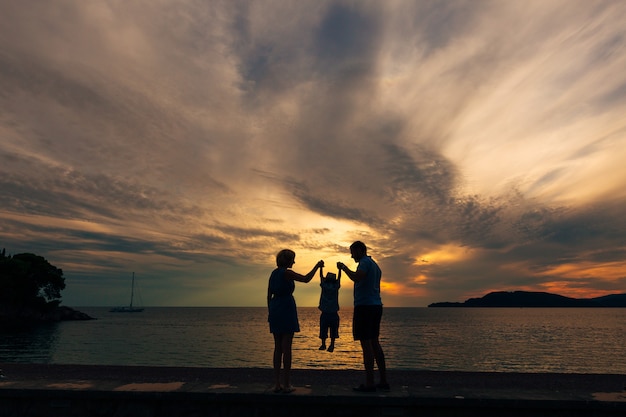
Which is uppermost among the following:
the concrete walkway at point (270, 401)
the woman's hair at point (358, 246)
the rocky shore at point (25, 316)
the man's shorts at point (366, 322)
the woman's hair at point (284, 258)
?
the woman's hair at point (358, 246)

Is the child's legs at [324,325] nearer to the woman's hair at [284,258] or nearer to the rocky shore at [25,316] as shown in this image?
the woman's hair at [284,258]

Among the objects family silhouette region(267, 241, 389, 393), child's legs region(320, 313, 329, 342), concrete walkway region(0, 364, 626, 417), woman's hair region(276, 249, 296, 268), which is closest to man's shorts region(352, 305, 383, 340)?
family silhouette region(267, 241, 389, 393)

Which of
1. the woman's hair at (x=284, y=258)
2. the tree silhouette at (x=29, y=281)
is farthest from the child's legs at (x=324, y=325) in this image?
the tree silhouette at (x=29, y=281)

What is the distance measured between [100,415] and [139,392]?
748 millimetres

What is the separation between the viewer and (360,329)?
7.37m

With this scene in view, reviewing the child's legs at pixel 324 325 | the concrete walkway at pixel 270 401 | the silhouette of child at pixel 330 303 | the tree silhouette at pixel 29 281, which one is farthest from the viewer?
the tree silhouette at pixel 29 281

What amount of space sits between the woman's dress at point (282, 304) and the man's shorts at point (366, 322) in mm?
974

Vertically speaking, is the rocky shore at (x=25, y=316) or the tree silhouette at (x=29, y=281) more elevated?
the tree silhouette at (x=29, y=281)

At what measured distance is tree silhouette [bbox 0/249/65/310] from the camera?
85.7 m

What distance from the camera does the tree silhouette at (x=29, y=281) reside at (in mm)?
85688

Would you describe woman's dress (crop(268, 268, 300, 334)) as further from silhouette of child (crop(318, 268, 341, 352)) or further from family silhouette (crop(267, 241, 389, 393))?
silhouette of child (crop(318, 268, 341, 352))

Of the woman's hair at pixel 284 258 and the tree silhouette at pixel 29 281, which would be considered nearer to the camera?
the woman's hair at pixel 284 258

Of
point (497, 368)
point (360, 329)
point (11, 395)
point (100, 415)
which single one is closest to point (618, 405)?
point (360, 329)

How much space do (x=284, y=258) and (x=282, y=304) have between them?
747 mm
